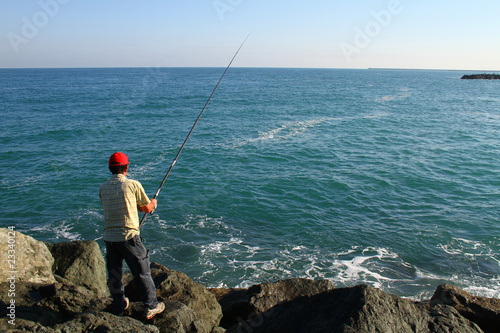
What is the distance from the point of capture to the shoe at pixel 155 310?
4.15 m

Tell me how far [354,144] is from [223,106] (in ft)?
64.6

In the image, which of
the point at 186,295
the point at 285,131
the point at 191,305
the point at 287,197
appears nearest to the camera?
the point at 191,305

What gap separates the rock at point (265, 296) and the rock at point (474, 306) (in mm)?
1789

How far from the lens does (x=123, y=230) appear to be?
4035 millimetres

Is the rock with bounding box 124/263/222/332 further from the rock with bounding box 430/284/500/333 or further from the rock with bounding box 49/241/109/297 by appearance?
the rock with bounding box 430/284/500/333

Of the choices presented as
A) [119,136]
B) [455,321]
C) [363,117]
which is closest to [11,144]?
[119,136]

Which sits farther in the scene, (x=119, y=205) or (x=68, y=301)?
(x=68, y=301)

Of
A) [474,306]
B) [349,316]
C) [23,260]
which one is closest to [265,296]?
[349,316]

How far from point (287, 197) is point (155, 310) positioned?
9.15 m

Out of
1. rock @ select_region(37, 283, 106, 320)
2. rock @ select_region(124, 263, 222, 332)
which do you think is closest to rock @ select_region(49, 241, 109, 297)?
rock @ select_region(124, 263, 222, 332)

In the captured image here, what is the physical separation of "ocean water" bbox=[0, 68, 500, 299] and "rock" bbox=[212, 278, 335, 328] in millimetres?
2709

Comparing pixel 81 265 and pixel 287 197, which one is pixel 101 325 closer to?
pixel 81 265

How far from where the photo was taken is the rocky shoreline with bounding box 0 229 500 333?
381 centimetres

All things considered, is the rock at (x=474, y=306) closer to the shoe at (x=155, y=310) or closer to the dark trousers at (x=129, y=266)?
the shoe at (x=155, y=310)
